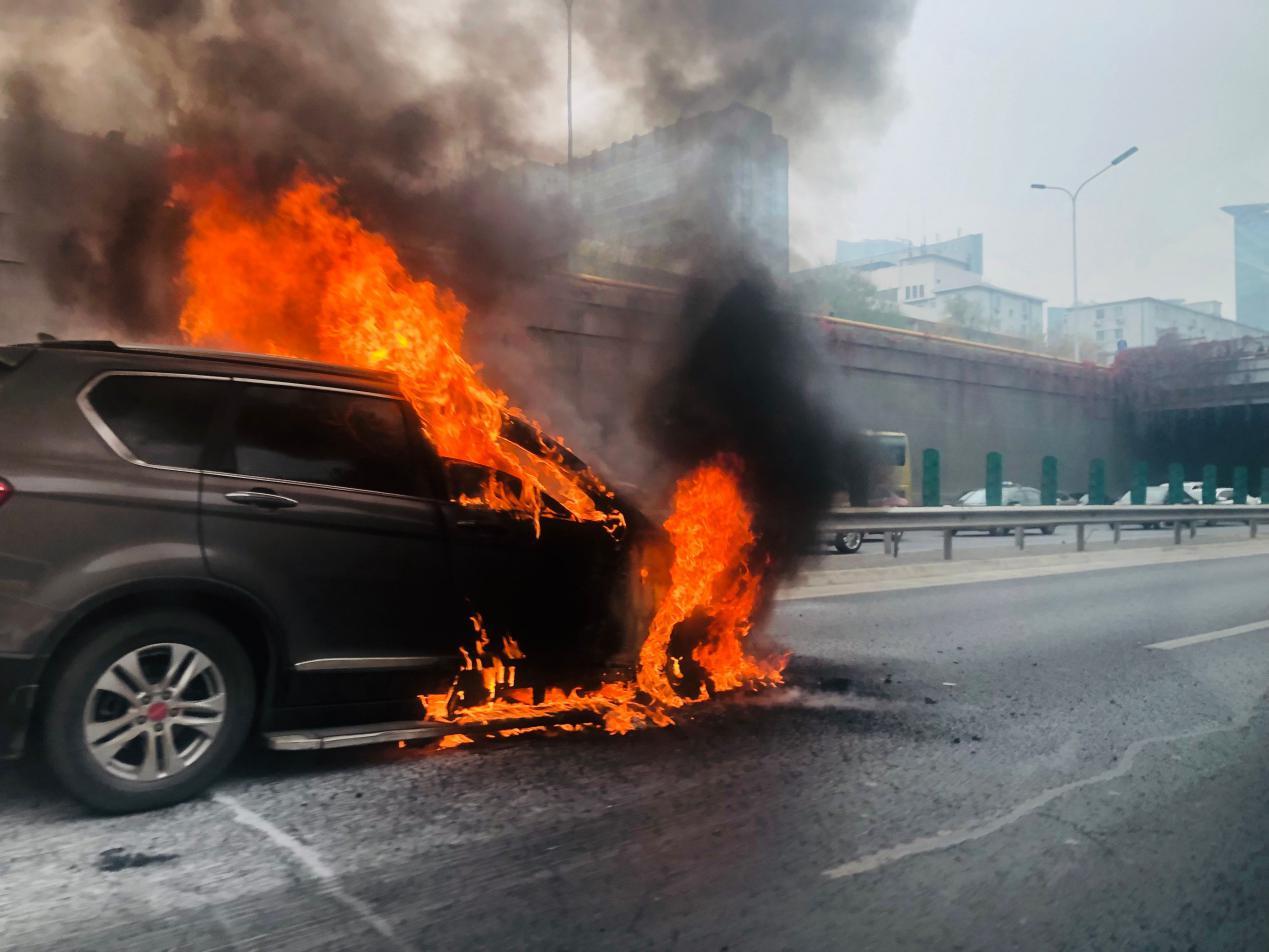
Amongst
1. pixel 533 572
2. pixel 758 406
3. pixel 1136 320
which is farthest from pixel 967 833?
pixel 1136 320

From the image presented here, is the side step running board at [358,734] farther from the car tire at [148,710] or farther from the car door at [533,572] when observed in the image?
the car door at [533,572]

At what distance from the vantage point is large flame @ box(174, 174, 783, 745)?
185 inches

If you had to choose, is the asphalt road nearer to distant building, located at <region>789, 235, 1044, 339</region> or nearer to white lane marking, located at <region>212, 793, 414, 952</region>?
white lane marking, located at <region>212, 793, 414, 952</region>

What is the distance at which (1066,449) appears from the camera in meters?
38.8

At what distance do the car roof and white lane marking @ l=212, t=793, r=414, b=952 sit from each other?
5.61ft

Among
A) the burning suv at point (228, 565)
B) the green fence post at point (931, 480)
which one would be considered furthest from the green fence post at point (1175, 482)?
the burning suv at point (228, 565)

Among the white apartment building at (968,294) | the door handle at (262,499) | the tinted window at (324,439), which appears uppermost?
the white apartment building at (968,294)

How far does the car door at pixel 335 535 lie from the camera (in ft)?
12.9

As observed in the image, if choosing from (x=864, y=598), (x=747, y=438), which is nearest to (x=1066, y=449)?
(x=864, y=598)

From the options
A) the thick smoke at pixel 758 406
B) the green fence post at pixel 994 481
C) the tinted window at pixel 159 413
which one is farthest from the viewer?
the green fence post at pixel 994 481

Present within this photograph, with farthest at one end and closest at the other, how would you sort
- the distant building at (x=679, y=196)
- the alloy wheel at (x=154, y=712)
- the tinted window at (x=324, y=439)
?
the distant building at (x=679, y=196)
the tinted window at (x=324, y=439)
the alloy wheel at (x=154, y=712)

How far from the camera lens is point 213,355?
4.11m

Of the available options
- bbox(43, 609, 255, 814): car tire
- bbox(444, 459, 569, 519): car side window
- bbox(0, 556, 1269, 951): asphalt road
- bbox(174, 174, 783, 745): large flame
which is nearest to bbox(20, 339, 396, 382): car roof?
bbox(174, 174, 783, 745): large flame

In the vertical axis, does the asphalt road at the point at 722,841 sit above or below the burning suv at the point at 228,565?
below
